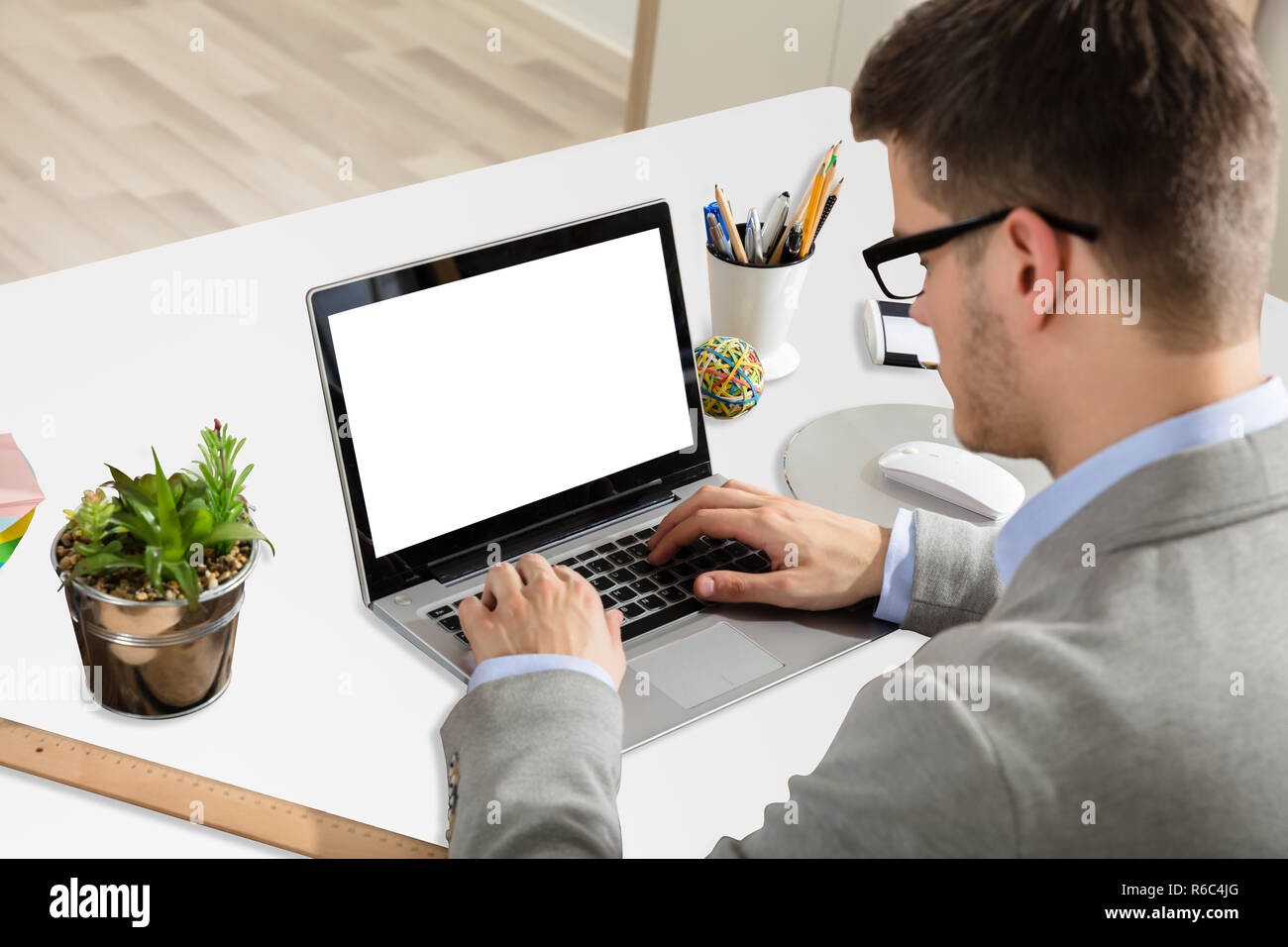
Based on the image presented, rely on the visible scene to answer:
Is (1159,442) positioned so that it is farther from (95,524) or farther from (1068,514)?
(95,524)

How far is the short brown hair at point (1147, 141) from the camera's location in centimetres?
81

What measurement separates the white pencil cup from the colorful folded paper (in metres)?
0.73

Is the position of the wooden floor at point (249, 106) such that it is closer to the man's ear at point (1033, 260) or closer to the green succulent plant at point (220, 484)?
the green succulent plant at point (220, 484)

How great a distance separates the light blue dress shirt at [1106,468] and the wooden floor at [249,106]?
2311mm

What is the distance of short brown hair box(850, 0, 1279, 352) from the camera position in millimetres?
807

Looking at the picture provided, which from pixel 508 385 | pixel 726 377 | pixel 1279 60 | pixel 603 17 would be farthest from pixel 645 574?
pixel 603 17

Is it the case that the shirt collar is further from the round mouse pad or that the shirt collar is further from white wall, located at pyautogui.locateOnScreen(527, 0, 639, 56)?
white wall, located at pyautogui.locateOnScreen(527, 0, 639, 56)

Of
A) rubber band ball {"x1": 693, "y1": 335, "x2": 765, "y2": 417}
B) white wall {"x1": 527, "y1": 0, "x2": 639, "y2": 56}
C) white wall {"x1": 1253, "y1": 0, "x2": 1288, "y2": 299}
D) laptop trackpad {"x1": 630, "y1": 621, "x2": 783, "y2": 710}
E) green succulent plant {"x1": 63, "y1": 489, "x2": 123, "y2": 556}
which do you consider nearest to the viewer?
green succulent plant {"x1": 63, "y1": 489, "x2": 123, "y2": 556}

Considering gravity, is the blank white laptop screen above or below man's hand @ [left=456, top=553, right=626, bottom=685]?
above

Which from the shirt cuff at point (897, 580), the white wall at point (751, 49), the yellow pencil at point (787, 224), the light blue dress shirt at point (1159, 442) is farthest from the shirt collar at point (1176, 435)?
the white wall at point (751, 49)

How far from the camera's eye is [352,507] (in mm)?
1039

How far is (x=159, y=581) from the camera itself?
0.90 m

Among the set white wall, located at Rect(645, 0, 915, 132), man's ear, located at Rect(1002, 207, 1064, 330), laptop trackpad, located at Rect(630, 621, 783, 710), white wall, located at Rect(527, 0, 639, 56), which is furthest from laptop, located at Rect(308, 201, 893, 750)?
white wall, located at Rect(527, 0, 639, 56)

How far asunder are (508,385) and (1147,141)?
1.81ft
